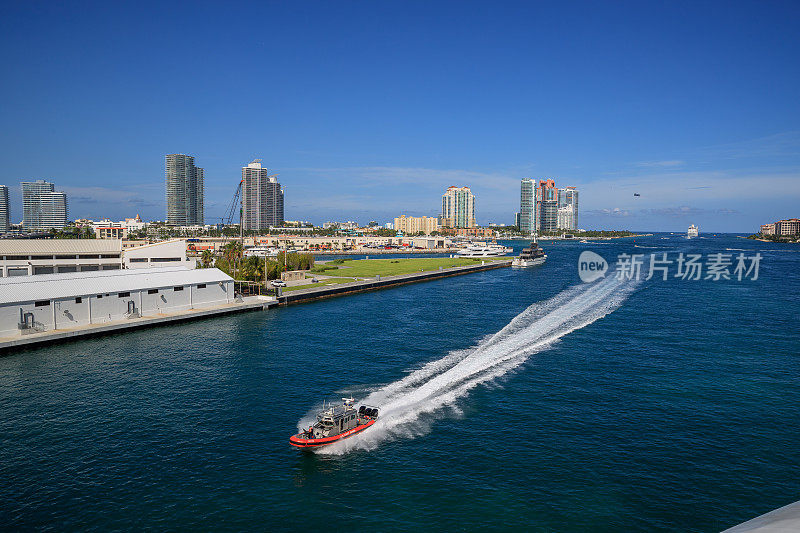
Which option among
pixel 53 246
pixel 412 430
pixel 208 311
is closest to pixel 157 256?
pixel 53 246

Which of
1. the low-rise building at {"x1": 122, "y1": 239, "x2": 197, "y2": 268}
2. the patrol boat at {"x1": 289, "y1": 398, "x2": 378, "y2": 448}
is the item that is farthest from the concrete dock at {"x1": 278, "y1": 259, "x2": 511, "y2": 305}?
the patrol boat at {"x1": 289, "y1": 398, "x2": 378, "y2": 448}

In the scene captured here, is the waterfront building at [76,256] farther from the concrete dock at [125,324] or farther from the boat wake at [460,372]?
the boat wake at [460,372]

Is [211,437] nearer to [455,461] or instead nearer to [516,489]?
[455,461]

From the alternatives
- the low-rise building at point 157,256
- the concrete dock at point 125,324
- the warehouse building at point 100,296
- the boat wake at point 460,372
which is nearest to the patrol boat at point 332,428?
the boat wake at point 460,372

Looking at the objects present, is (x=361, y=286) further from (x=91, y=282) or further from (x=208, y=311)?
(x=91, y=282)

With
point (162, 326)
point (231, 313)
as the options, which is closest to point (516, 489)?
point (162, 326)

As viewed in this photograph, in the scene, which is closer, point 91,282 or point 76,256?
point 91,282
